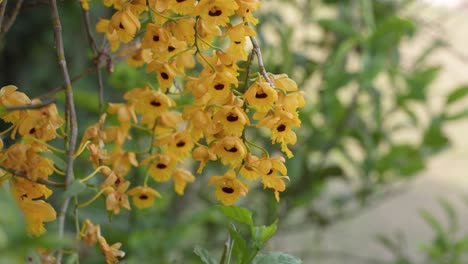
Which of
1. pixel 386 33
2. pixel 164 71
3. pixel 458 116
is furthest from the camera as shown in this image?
pixel 458 116

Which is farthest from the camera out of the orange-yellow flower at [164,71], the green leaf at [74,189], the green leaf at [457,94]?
the green leaf at [457,94]

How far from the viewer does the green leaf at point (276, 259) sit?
435 mm

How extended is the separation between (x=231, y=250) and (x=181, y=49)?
0.43 ft

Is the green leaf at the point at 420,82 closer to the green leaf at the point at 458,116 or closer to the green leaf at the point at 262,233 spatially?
the green leaf at the point at 458,116

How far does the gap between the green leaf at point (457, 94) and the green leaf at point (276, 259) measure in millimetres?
742

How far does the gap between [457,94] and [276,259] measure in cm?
75

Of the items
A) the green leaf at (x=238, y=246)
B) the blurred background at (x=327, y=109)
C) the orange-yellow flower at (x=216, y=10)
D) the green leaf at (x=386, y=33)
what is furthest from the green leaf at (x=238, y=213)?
the green leaf at (x=386, y=33)

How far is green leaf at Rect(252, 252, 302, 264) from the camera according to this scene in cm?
43

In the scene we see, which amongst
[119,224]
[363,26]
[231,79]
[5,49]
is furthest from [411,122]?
[231,79]

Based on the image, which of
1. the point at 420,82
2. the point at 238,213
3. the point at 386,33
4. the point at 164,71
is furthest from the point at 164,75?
the point at 420,82

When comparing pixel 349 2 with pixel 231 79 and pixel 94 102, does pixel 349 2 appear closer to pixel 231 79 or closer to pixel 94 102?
pixel 94 102

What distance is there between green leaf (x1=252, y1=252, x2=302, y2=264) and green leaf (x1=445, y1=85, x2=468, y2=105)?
742 millimetres

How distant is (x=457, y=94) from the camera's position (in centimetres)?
111

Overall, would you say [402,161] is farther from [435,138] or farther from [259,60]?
[259,60]
